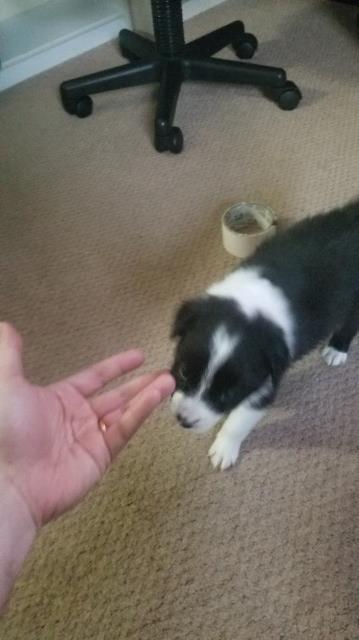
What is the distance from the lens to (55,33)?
225 centimetres

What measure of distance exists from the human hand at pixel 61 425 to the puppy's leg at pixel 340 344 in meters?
0.48

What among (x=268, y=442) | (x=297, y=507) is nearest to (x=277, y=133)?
(x=268, y=442)

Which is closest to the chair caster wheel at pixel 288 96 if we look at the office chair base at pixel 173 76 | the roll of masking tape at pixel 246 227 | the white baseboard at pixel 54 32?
the office chair base at pixel 173 76

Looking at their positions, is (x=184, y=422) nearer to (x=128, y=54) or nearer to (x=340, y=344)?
(x=340, y=344)

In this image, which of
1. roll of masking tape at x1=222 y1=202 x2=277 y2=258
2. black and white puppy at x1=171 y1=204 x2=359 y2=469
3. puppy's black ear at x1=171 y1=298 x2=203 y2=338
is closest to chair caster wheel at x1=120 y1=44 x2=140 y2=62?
Answer: roll of masking tape at x1=222 y1=202 x2=277 y2=258

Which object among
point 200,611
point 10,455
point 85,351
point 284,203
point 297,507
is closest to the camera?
point 10,455

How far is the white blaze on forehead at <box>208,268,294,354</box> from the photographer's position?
104 cm

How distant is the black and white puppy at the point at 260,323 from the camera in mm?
956

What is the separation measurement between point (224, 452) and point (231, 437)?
0.11 ft

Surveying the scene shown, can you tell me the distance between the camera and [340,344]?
1288mm

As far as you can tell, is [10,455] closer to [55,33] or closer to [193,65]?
[193,65]

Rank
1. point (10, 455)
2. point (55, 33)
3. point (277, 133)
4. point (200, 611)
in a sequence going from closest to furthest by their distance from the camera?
1. point (10, 455)
2. point (200, 611)
3. point (277, 133)
4. point (55, 33)

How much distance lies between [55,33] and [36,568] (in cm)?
187

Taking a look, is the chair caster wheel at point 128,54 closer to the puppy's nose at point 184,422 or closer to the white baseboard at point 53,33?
the white baseboard at point 53,33
